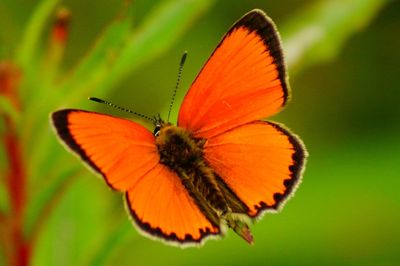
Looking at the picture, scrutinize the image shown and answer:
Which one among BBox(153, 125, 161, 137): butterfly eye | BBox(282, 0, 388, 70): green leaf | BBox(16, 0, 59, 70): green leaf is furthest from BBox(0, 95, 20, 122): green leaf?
BBox(282, 0, 388, 70): green leaf

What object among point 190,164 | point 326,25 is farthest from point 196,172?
point 326,25

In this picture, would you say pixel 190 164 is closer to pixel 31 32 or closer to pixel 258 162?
pixel 258 162

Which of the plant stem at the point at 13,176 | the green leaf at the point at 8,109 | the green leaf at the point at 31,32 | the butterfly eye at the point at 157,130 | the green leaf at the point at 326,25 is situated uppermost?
the green leaf at the point at 326,25

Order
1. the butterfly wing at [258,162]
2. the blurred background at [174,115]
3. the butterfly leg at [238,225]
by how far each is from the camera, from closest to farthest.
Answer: the butterfly leg at [238,225] → the butterfly wing at [258,162] → the blurred background at [174,115]

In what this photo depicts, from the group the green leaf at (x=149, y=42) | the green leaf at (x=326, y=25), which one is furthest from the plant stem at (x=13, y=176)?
the green leaf at (x=326, y=25)

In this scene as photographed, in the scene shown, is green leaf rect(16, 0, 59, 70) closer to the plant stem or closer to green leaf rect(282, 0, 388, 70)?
the plant stem

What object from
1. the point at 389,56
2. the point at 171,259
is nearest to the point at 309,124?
the point at 389,56

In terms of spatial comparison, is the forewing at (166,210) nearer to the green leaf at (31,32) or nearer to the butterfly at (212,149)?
the butterfly at (212,149)
